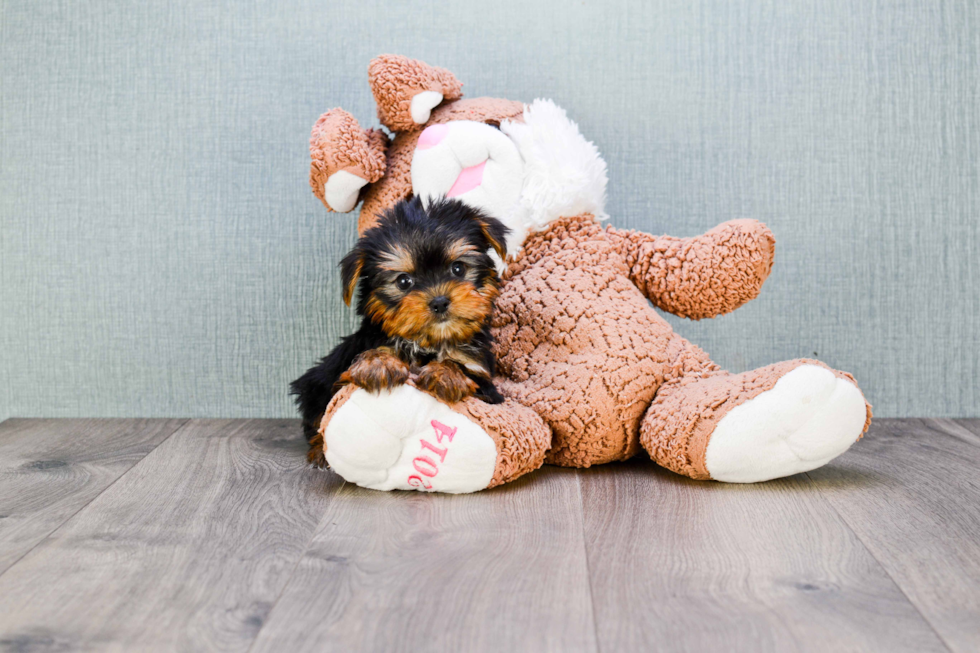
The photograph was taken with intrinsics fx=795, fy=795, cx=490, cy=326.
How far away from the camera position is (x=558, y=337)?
171 centimetres

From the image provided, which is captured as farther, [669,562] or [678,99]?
[678,99]

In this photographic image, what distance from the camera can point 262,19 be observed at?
Answer: 2.17 metres

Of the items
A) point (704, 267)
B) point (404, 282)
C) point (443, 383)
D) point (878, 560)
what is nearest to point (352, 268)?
point (404, 282)

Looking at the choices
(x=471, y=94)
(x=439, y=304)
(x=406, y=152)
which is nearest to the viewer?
(x=439, y=304)

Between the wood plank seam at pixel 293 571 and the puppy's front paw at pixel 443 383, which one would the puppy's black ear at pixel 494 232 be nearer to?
the puppy's front paw at pixel 443 383

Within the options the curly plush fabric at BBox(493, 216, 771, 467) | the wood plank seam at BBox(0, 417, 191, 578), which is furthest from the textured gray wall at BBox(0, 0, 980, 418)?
the curly plush fabric at BBox(493, 216, 771, 467)

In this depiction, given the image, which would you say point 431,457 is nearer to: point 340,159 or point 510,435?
point 510,435

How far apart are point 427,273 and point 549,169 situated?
0.48 m

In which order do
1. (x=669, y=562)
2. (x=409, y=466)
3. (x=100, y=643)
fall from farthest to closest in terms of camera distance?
(x=409, y=466) → (x=669, y=562) → (x=100, y=643)

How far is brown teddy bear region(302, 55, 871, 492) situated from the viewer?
1.48 metres

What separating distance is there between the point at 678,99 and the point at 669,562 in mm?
1411

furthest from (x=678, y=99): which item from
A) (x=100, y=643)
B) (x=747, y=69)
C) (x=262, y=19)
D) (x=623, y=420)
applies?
(x=100, y=643)

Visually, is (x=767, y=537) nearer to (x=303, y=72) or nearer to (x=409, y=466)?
(x=409, y=466)

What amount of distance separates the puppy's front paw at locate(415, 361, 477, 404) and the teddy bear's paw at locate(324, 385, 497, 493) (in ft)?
0.06
